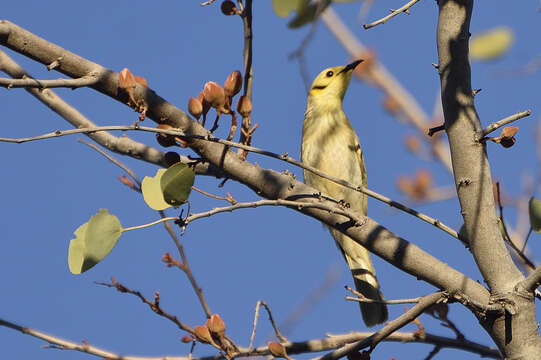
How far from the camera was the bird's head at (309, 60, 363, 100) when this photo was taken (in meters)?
6.11

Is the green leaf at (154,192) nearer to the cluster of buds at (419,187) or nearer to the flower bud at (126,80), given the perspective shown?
the flower bud at (126,80)

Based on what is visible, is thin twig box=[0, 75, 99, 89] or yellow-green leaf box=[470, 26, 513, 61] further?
yellow-green leaf box=[470, 26, 513, 61]

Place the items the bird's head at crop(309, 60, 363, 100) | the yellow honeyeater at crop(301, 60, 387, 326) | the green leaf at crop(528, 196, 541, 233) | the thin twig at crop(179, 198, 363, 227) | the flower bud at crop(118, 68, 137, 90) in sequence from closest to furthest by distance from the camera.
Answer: the thin twig at crop(179, 198, 363, 227), the flower bud at crop(118, 68, 137, 90), the green leaf at crop(528, 196, 541, 233), the yellow honeyeater at crop(301, 60, 387, 326), the bird's head at crop(309, 60, 363, 100)

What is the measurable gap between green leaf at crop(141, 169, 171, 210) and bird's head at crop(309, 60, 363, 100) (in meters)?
3.88

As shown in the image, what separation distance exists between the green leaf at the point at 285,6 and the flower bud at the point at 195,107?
0.46 meters

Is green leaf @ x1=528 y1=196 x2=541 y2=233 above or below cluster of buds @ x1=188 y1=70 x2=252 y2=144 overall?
below

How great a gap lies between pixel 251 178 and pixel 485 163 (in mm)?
874

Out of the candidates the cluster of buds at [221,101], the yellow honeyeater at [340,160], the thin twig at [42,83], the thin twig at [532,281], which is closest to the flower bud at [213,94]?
the cluster of buds at [221,101]

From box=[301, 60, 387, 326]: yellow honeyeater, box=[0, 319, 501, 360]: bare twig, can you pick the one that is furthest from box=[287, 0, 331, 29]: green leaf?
box=[301, 60, 387, 326]: yellow honeyeater

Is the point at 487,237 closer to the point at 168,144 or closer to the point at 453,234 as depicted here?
the point at 453,234

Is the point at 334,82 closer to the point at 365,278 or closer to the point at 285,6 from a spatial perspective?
the point at 365,278

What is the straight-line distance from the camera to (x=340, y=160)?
17.4ft

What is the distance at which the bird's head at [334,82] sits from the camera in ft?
20.0

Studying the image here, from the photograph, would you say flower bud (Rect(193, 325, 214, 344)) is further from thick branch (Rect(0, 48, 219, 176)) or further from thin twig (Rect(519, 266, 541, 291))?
thin twig (Rect(519, 266, 541, 291))
